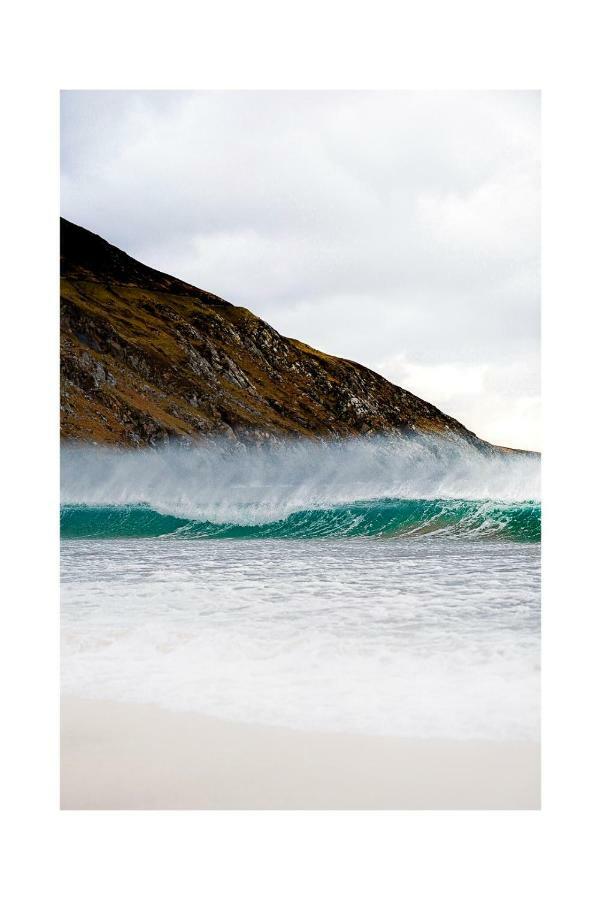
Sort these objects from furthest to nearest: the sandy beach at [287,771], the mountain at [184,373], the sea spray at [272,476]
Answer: the sea spray at [272,476] < the mountain at [184,373] < the sandy beach at [287,771]

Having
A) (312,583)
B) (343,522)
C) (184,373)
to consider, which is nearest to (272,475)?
(343,522)

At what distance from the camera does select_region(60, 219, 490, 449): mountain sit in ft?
16.4

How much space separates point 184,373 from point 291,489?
199 centimetres

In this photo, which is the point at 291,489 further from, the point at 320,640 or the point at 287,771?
the point at 287,771

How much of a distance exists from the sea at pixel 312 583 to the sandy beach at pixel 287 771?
9 cm

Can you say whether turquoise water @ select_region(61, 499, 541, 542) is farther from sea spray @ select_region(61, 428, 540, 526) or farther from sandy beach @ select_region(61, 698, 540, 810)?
sandy beach @ select_region(61, 698, 540, 810)

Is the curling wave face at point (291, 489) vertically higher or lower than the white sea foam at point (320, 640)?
higher

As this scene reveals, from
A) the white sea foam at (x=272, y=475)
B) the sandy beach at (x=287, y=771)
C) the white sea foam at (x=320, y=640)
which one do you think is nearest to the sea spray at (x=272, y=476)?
the white sea foam at (x=272, y=475)

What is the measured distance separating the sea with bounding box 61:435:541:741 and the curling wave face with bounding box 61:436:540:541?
0.6 inches

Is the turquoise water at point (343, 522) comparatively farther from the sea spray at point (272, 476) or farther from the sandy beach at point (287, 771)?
the sandy beach at point (287, 771)

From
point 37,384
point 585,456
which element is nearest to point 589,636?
point 585,456

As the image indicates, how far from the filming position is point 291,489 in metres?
5.88

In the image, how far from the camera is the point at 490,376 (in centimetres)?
439

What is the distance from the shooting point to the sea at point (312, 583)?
279 cm
